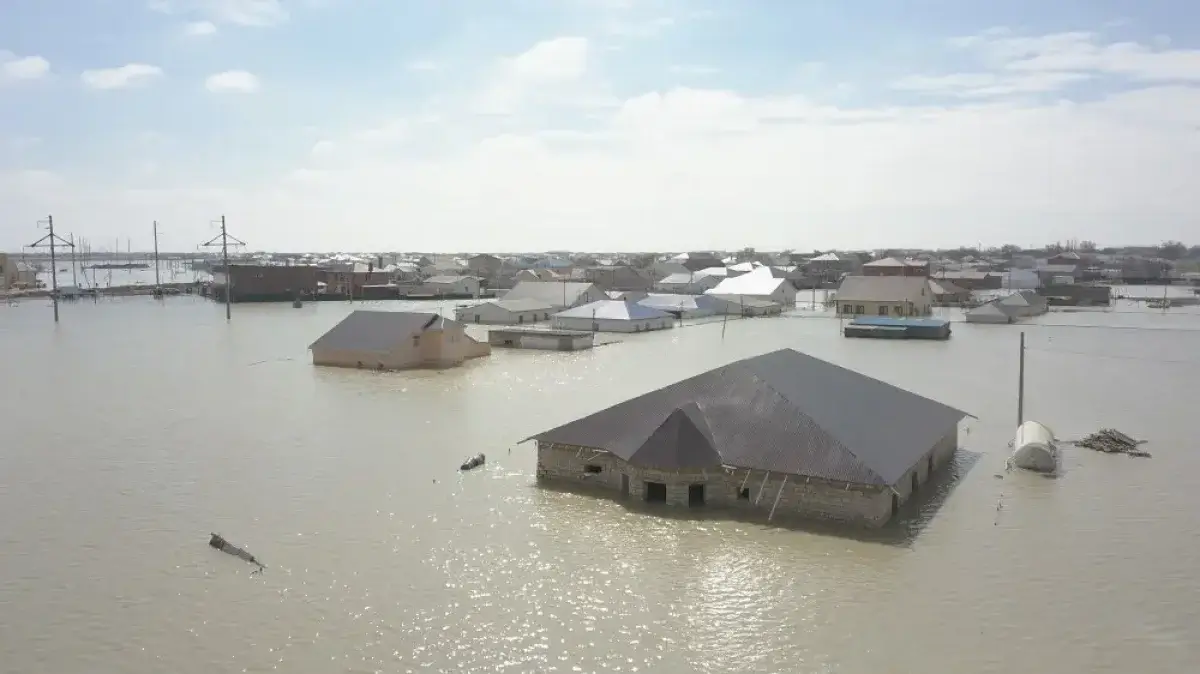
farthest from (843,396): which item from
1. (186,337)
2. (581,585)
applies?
(186,337)

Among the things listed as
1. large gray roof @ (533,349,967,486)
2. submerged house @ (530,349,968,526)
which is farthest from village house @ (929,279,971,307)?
submerged house @ (530,349,968,526)

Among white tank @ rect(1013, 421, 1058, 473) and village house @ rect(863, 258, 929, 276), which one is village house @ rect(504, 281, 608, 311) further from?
white tank @ rect(1013, 421, 1058, 473)

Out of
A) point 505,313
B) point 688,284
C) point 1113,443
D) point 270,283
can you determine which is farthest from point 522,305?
A: point 1113,443

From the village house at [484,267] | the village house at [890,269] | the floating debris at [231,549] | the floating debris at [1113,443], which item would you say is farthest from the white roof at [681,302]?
the floating debris at [231,549]

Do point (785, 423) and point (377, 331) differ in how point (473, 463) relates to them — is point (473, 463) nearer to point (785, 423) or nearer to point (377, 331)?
point (785, 423)

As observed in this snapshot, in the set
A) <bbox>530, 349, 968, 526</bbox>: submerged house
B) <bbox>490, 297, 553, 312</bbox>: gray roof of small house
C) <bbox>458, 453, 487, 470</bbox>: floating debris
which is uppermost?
<bbox>490, 297, 553, 312</bbox>: gray roof of small house

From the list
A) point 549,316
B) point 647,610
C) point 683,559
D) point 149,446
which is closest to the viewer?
point 647,610

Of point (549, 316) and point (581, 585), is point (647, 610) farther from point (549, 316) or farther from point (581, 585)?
point (549, 316)
